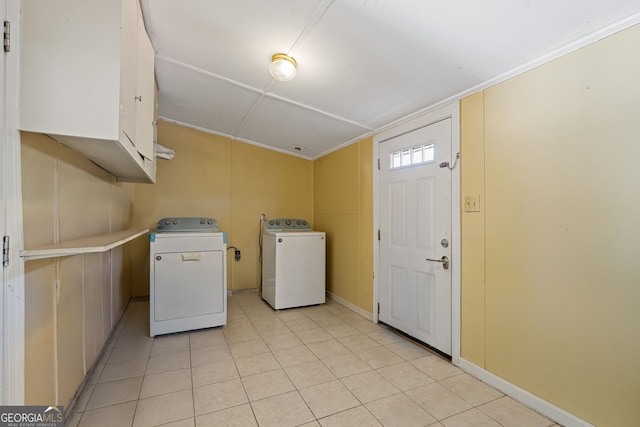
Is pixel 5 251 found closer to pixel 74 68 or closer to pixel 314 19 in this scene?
pixel 74 68

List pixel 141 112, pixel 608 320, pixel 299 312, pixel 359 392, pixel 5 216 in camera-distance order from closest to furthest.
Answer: pixel 5 216 → pixel 608 320 → pixel 141 112 → pixel 359 392 → pixel 299 312

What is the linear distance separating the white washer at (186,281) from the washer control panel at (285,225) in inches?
36.2

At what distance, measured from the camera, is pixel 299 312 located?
3.36m

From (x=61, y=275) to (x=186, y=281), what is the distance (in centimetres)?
133

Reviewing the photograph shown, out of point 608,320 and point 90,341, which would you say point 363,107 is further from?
point 90,341

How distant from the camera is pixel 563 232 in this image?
1567mm

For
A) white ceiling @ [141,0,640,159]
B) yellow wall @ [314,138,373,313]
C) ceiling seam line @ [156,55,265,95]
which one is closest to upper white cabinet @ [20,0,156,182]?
white ceiling @ [141,0,640,159]

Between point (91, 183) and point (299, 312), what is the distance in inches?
96.8

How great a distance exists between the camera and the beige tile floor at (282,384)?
5.24 feet

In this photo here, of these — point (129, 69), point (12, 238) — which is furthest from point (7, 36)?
point (12, 238)

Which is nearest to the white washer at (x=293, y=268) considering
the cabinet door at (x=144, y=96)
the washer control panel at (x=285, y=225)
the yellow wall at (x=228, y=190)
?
the washer control panel at (x=285, y=225)

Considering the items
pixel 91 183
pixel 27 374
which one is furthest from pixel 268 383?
pixel 91 183

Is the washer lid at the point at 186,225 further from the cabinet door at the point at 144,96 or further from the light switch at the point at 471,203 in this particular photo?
the light switch at the point at 471,203

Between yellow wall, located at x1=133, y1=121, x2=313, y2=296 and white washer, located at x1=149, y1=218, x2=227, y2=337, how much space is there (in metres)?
1.14
